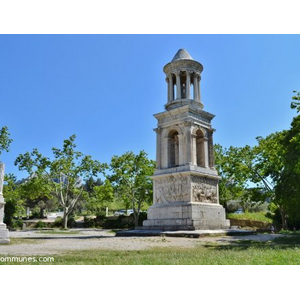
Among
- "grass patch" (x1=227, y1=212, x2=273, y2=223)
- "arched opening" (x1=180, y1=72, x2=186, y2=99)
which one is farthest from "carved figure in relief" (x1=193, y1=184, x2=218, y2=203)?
"grass patch" (x1=227, y1=212, x2=273, y2=223)

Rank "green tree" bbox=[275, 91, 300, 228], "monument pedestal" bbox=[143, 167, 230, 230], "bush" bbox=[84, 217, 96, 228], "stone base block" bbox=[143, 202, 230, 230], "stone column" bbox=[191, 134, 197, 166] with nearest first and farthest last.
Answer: "green tree" bbox=[275, 91, 300, 228] < "stone base block" bbox=[143, 202, 230, 230] < "monument pedestal" bbox=[143, 167, 230, 230] < "stone column" bbox=[191, 134, 197, 166] < "bush" bbox=[84, 217, 96, 228]

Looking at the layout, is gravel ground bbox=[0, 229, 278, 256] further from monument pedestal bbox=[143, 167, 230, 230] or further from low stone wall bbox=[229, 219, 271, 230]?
low stone wall bbox=[229, 219, 271, 230]

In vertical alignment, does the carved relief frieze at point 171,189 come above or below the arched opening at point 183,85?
below

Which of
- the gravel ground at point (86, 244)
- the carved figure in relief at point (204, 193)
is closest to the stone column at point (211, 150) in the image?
the carved figure in relief at point (204, 193)

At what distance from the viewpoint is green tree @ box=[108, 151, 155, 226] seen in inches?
1362

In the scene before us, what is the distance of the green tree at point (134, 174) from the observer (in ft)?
113

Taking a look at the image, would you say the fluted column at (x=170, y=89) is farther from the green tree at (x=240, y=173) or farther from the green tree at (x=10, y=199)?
the green tree at (x=10, y=199)

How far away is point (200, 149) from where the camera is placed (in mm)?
21500

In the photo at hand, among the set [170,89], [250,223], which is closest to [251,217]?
[250,223]

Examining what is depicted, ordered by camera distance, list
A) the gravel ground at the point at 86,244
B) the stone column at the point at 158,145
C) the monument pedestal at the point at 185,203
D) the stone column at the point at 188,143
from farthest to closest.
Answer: the stone column at the point at 158,145, the stone column at the point at 188,143, the monument pedestal at the point at 185,203, the gravel ground at the point at 86,244

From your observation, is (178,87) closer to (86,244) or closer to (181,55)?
(181,55)

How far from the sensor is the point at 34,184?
33.8 meters

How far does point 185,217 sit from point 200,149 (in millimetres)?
5465

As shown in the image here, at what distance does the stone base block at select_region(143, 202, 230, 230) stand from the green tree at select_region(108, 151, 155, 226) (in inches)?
585
